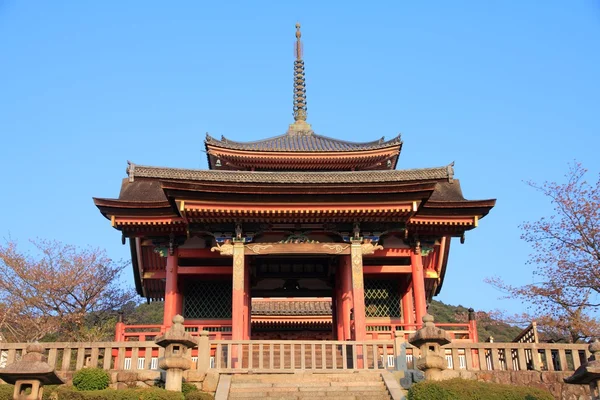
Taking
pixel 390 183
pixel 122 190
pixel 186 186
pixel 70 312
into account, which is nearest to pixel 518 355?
pixel 390 183

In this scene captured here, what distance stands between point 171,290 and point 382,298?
26.0 ft

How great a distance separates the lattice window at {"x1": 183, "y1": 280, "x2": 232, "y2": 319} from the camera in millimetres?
22562

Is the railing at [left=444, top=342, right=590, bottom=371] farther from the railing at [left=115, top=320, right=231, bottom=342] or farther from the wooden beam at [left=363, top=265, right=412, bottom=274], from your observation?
the railing at [left=115, top=320, right=231, bottom=342]

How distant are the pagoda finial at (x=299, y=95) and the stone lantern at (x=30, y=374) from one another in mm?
24318

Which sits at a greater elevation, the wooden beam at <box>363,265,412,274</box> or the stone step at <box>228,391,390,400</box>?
the wooden beam at <box>363,265,412,274</box>

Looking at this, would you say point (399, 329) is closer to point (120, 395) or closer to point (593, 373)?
point (593, 373)

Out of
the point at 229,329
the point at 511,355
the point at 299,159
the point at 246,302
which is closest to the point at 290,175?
the point at 246,302

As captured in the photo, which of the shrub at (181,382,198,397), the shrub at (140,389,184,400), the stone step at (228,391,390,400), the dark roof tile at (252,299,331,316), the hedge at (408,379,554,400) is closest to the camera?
the hedge at (408,379,554,400)

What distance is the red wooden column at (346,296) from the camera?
20.5 meters

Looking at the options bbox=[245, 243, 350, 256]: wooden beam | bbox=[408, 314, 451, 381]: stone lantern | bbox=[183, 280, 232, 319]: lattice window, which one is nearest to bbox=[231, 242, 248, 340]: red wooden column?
bbox=[245, 243, 350, 256]: wooden beam

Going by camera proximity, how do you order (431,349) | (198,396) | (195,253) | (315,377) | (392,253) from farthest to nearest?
(392,253) → (195,253) → (315,377) → (431,349) → (198,396)

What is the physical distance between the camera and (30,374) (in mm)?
11211

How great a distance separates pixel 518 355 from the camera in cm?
1547

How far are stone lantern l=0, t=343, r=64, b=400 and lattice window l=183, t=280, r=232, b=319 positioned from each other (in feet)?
35.9
